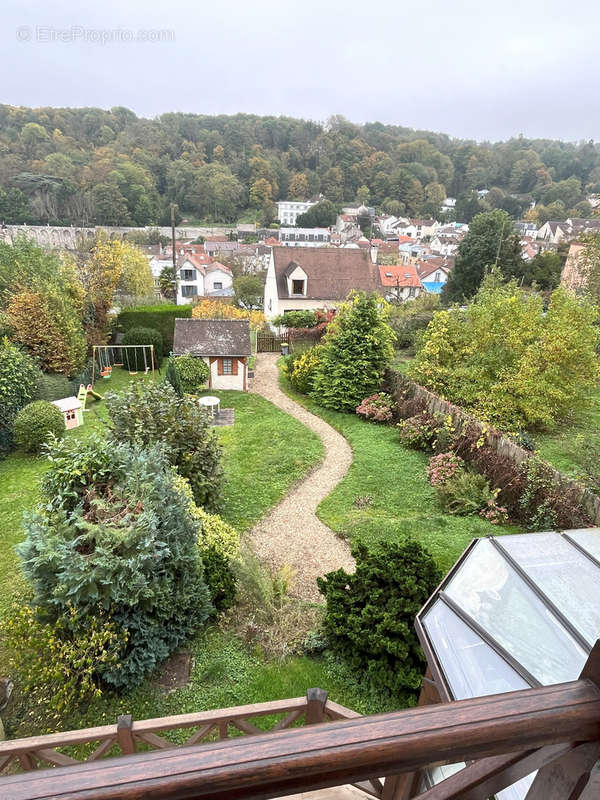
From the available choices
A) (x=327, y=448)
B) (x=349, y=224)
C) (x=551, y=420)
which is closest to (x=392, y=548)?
(x=327, y=448)

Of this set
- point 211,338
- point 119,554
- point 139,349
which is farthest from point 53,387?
point 119,554

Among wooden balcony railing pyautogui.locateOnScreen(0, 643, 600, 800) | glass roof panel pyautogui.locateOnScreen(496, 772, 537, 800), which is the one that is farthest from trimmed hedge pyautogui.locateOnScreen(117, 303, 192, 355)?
wooden balcony railing pyautogui.locateOnScreen(0, 643, 600, 800)

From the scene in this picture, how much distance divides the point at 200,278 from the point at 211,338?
35271 mm

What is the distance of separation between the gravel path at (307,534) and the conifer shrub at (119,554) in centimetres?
227

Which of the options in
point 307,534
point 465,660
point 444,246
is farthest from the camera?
point 444,246

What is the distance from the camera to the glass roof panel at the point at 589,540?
167 inches

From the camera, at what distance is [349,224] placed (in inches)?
3568

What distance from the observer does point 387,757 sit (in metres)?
0.88

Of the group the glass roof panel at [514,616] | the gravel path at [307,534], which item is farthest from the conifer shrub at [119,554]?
the glass roof panel at [514,616]

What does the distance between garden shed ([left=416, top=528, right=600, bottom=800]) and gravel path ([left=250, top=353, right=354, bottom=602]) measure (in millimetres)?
4173

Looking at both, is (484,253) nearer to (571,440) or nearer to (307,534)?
(571,440)

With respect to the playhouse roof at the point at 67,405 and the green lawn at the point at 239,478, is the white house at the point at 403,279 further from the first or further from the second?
the playhouse roof at the point at 67,405

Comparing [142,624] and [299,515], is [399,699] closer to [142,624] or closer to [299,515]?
[142,624]

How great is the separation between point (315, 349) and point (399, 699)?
1417 centimetres
